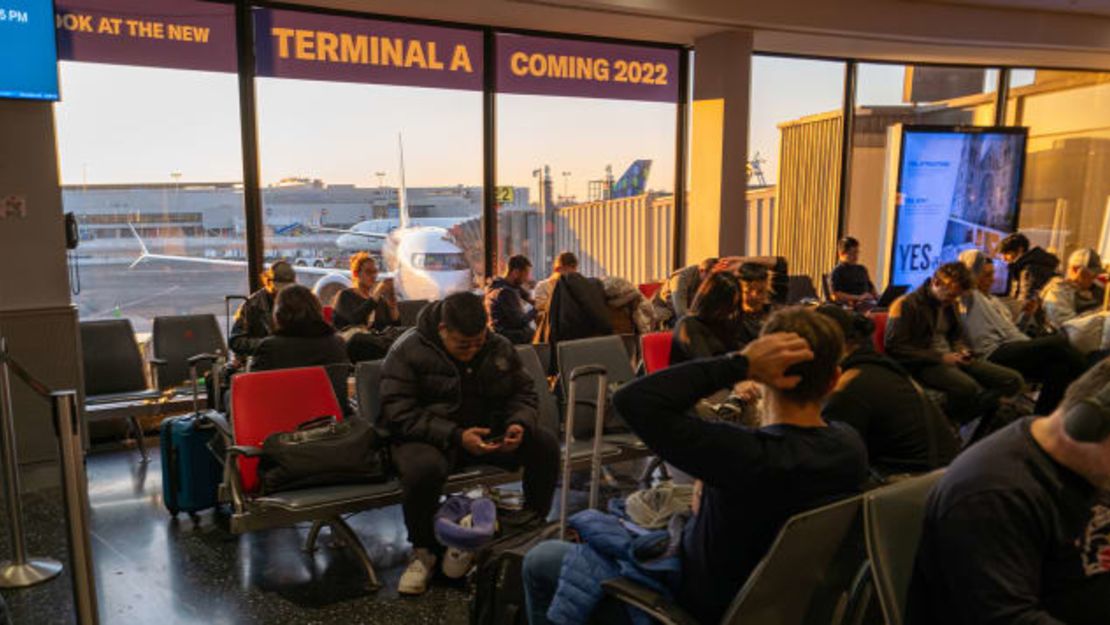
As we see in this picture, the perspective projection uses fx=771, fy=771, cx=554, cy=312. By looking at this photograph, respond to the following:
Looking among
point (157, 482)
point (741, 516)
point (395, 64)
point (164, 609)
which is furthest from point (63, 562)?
point (395, 64)

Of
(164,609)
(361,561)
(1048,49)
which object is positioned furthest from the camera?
(1048,49)

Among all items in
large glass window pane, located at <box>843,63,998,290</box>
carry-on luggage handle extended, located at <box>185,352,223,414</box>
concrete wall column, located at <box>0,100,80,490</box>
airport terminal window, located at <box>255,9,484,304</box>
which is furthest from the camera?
large glass window pane, located at <box>843,63,998,290</box>

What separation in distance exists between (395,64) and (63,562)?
4538 mm

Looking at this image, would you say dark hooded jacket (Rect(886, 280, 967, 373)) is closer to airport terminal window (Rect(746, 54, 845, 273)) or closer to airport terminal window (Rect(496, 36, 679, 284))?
airport terminal window (Rect(496, 36, 679, 284))

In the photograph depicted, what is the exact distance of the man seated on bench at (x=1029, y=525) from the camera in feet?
4.43

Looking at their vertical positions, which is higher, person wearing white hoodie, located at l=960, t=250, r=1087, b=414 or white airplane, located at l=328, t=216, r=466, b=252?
white airplane, located at l=328, t=216, r=466, b=252

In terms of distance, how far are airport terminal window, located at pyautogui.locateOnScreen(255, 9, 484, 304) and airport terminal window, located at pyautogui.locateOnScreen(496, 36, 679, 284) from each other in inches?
13.6

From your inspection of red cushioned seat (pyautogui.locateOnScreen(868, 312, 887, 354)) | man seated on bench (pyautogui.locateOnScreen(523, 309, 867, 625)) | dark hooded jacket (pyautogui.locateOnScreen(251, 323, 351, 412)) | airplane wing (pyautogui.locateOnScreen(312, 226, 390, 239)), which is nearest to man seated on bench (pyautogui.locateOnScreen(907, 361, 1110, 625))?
man seated on bench (pyautogui.locateOnScreen(523, 309, 867, 625))

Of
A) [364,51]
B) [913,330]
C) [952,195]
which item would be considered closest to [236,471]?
[913,330]

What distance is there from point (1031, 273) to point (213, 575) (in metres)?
6.52

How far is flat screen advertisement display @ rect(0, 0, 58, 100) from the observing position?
4332mm

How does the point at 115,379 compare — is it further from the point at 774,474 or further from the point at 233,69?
the point at 774,474

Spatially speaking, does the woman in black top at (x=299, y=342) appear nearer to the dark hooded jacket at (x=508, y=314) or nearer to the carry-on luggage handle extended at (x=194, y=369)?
the carry-on luggage handle extended at (x=194, y=369)

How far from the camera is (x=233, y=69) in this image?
5.84m
